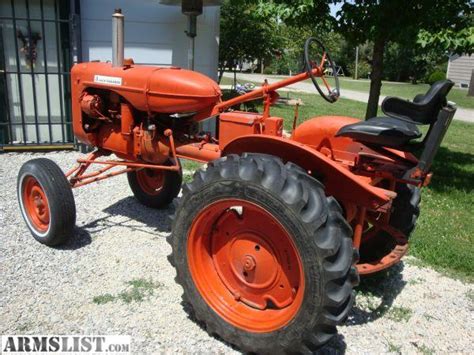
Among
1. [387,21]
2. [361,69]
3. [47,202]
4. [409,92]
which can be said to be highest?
[387,21]

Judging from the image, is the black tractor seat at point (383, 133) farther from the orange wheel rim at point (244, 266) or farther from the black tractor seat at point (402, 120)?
the orange wheel rim at point (244, 266)

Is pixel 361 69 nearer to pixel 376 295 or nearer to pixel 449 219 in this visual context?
pixel 449 219

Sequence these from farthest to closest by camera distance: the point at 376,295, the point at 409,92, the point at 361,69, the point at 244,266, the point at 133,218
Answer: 1. the point at 361,69
2. the point at 409,92
3. the point at 133,218
4. the point at 376,295
5. the point at 244,266

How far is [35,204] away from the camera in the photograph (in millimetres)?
3967

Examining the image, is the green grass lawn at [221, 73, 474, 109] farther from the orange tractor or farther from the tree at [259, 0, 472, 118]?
the orange tractor

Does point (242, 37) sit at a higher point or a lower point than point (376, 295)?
higher

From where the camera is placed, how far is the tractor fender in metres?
2.54

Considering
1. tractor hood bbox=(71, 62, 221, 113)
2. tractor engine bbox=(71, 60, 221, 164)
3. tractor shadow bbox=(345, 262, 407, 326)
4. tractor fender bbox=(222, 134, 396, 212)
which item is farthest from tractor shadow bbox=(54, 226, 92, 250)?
tractor shadow bbox=(345, 262, 407, 326)

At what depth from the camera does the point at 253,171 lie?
2404mm

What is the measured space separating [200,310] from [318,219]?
3.11 ft

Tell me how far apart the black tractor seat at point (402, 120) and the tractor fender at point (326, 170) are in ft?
0.83

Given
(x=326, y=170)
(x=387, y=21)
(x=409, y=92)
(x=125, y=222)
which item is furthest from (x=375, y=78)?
(x=409, y=92)

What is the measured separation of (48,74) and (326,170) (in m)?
5.35

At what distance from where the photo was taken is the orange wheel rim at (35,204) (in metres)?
3.90
